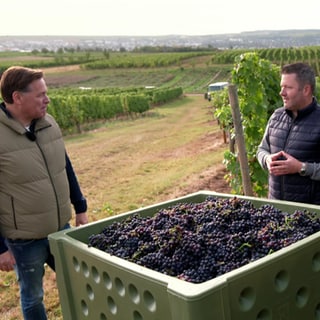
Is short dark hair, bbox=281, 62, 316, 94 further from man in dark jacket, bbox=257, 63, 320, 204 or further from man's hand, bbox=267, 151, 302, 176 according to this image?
man's hand, bbox=267, 151, 302, 176

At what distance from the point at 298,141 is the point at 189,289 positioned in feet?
6.15

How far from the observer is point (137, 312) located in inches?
70.9

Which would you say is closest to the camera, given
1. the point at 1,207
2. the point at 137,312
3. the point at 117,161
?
the point at 137,312

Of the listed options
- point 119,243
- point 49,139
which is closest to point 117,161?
point 49,139

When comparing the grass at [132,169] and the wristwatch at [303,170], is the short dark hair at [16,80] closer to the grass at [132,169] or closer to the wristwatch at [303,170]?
the wristwatch at [303,170]

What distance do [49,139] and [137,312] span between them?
4.95 feet

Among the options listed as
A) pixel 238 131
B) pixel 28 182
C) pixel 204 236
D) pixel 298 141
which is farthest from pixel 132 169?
pixel 204 236

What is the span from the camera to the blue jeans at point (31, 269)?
2973mm

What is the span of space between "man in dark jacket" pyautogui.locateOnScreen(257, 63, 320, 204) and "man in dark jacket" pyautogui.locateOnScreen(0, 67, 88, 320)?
1370 millimetres

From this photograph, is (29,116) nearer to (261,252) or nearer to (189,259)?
(189,259)

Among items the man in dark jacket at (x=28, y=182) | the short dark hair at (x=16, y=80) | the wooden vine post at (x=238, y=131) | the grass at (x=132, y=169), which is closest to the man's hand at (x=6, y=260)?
the man in dark jacket at (x=28, y=182)

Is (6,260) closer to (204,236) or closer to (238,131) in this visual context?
(204,236)

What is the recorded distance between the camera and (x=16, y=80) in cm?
287

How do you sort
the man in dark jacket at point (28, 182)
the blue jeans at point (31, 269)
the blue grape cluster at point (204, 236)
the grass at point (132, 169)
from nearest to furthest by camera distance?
the blue grape cluster at point (204, 236) → the man in dark jacket at point (28, 182) → the blue jeans at point (31, 269) → the grass at point (132, 169)
